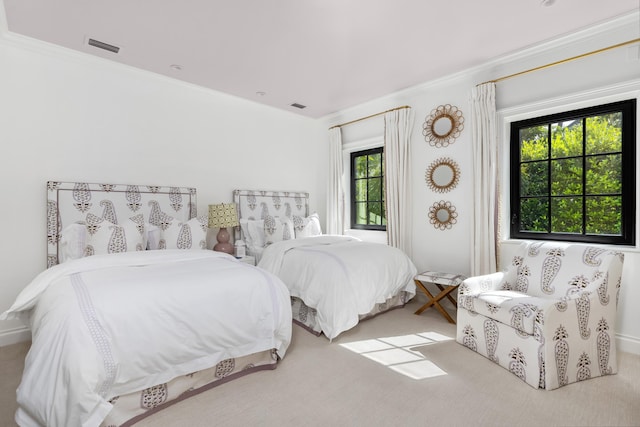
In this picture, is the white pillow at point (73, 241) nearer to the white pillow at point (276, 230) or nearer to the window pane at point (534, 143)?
the white pillow at point (276, 230)

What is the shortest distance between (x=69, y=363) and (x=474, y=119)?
392cm

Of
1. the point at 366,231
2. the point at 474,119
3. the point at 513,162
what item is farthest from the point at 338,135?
the point at 513,162

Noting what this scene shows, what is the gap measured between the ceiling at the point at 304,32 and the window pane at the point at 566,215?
1.53m

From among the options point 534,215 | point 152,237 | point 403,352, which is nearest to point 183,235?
point 152,237

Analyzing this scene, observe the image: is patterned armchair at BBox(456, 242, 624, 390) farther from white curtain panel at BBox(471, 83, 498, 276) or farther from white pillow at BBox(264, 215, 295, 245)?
white pillow at BBox(264, 215, 295, 245)

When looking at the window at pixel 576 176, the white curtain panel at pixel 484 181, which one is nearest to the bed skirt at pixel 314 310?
the white curtain panel at pixel 484 181

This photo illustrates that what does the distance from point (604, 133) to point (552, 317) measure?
191 centimetres

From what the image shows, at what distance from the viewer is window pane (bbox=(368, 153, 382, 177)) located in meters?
4.80

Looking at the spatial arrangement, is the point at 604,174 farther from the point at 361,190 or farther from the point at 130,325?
the point at 130,325

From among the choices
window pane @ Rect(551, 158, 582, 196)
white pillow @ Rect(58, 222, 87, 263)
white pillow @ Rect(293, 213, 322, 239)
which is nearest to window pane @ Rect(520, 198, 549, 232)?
window pane @ Rect(551, 158, 582, 196)

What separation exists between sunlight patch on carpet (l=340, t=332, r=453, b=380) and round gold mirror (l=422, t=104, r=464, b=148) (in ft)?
7.46

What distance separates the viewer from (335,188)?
507 centimetres

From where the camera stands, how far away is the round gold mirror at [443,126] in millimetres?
3770

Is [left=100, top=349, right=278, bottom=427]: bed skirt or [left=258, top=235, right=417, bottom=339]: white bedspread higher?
[left=258, top=235, right=417, bottom=339]: white bedspread
